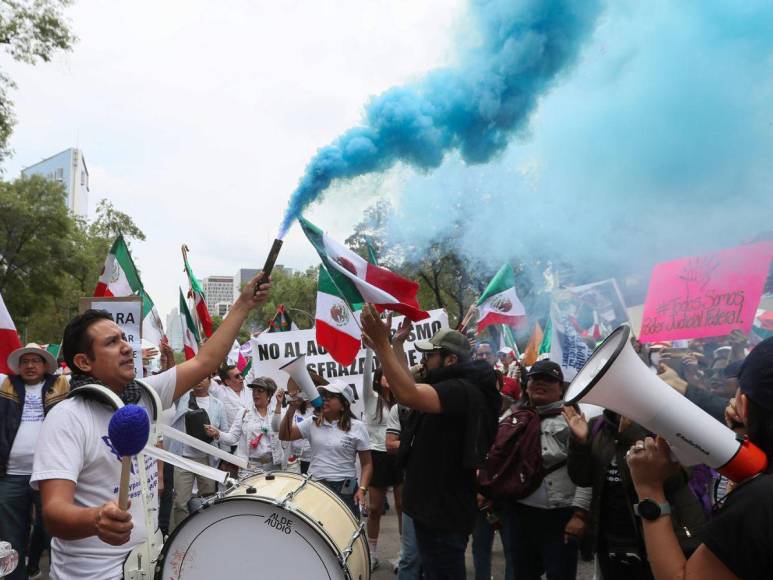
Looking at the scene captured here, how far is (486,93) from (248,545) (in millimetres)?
3353

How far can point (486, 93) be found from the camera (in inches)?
182

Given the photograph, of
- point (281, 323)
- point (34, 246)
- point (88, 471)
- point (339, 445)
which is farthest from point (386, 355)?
point (34, 246)

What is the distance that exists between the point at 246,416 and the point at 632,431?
16.3ft

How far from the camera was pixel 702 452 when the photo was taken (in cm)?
196

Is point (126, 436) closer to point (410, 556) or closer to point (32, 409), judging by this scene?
point (410, 556)

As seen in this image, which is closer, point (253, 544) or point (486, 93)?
point (253, 544)

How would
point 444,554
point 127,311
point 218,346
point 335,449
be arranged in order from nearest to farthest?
point 218,346
point 444,554
point 127,311
point 335,449

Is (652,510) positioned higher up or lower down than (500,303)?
lower down

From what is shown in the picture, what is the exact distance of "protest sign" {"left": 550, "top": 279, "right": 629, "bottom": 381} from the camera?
22.7 ft

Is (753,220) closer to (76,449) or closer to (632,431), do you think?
(632,431)

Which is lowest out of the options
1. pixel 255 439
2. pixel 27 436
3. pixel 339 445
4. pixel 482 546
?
pixel 482 546

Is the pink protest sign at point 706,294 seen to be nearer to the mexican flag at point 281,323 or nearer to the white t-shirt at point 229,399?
the white t-shirt at point 229,399

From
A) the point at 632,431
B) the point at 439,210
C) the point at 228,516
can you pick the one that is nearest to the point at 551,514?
the point at 632,431

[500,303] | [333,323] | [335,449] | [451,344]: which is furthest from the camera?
[500,303]
